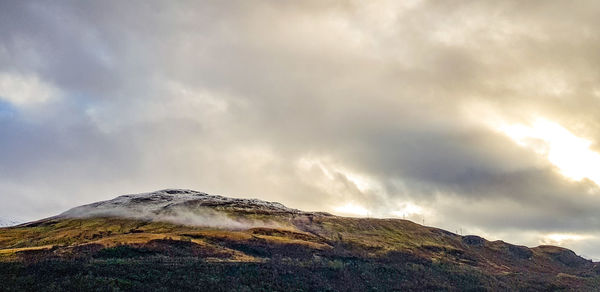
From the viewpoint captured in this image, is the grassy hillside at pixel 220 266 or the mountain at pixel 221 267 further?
the grassy hillside at pixel 220 266

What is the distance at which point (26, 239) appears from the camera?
625 feet

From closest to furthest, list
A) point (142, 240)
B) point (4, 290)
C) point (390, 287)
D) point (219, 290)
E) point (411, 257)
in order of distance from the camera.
→ 1. point (4, 290)
2. point (219, 290)
3. point (390, 287)
4. point (142, 240)
5. point (411, 257)

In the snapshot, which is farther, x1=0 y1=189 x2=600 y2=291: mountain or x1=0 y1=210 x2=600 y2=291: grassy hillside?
x1=0 y1=210 x2=600 y2=291: grassy hillside

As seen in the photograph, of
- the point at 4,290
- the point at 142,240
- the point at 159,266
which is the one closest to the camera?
the point at 4,290

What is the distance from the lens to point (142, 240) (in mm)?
158375

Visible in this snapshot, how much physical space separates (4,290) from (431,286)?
10887cm

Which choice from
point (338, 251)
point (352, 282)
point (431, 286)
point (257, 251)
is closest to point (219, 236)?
point (257, 251)

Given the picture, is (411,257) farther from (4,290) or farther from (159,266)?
(4,290)

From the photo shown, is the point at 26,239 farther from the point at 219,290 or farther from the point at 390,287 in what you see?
the point at 390,287

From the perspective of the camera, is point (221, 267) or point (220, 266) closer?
point (221, 267)

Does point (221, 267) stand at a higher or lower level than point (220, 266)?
lower

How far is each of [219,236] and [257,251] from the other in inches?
1027

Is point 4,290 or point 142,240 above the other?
point 142,240

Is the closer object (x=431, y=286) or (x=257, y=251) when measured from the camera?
(x=431, y=286)
